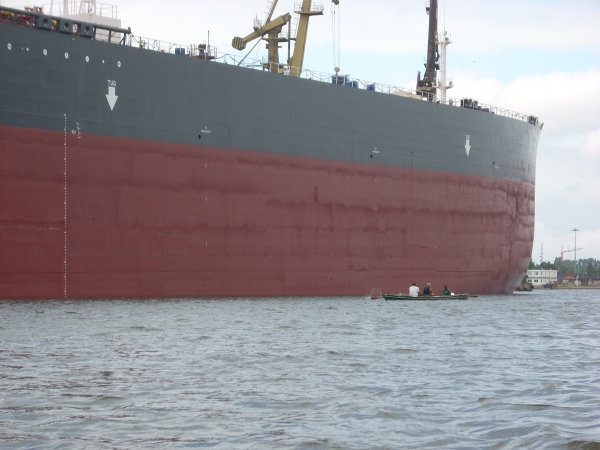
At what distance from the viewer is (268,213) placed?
3152 centimetres

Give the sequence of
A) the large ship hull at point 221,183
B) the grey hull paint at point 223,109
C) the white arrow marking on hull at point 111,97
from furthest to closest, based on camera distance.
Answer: the white arrow marking on hull at point 111,97 < the grey hull paint at point 223,109 < the large ship hull at point 221,183

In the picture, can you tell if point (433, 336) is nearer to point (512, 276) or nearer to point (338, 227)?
point (338, 227)

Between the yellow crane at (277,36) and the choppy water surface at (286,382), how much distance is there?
57.9 ft

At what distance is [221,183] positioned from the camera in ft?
98.9

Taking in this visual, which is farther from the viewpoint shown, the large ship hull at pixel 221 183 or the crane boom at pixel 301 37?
the crane boom at pixel 301 37

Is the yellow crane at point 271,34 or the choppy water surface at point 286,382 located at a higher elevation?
the yellow crane at point 271,34

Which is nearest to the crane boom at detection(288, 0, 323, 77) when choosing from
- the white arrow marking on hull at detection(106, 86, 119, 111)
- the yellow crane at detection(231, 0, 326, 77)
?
the yellow crane at detection(231, 0, 326, 77)

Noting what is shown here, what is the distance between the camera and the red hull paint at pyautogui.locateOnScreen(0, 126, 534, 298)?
25391 mm

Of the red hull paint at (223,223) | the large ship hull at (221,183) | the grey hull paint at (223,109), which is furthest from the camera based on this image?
the grey hull paint at (223,109)

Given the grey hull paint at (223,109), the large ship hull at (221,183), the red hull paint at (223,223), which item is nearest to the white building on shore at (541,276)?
the grey hull paint at (223,109)

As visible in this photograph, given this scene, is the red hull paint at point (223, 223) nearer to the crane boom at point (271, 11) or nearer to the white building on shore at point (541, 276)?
the crane boom at point (271, 11)

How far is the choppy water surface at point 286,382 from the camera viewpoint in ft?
32.8

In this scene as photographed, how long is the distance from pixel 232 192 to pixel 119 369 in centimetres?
1665

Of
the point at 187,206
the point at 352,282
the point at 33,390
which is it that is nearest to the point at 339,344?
the point at 33,390
